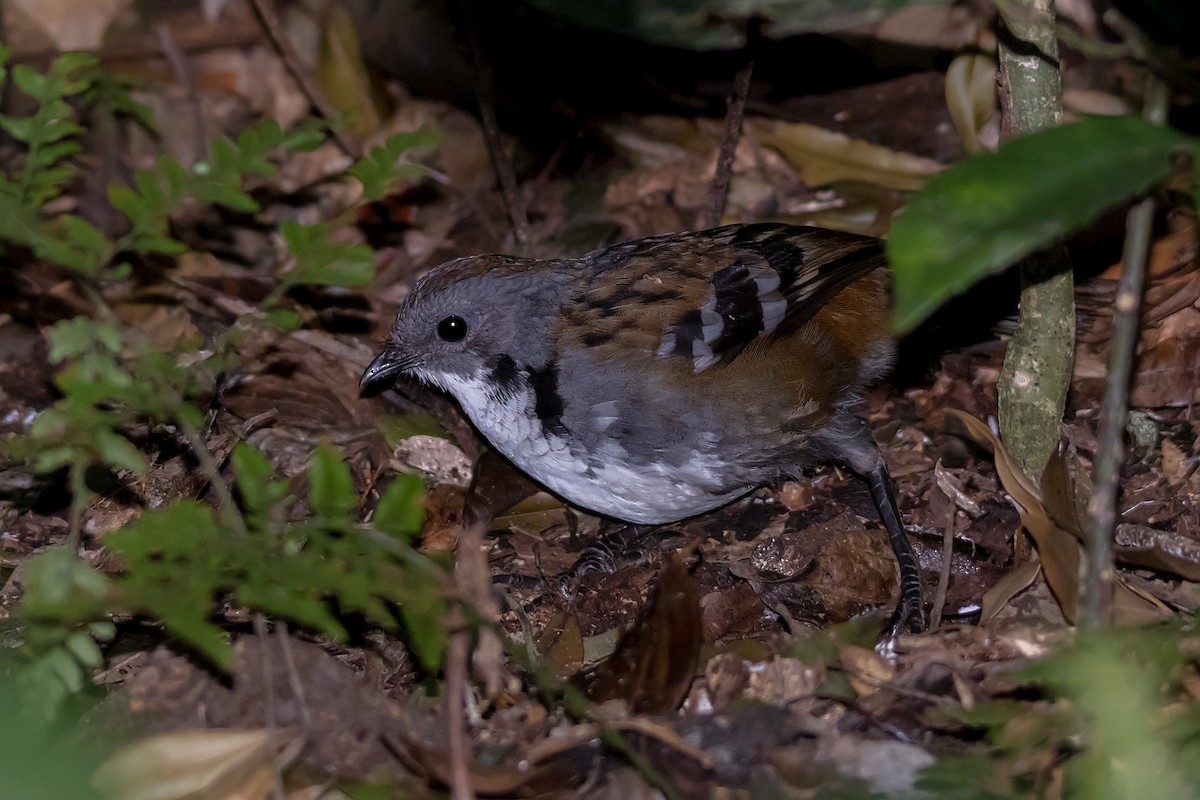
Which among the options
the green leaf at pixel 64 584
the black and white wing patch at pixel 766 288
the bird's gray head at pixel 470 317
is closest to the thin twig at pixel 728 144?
the black and white wing patch at pixel 766 288

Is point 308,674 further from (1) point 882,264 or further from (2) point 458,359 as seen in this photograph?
(1) point 882,264

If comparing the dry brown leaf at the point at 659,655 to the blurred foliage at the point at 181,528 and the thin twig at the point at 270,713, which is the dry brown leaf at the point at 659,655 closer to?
the blurred foliage at the point at 181,528

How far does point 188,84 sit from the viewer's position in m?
6.23

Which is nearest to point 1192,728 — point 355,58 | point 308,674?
point 308,674

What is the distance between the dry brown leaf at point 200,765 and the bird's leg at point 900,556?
2.04 meters

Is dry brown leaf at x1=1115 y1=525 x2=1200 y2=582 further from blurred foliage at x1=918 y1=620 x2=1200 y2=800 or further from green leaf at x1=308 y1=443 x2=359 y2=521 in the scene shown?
green leaf at x1=308 y1=443 x2=359 y2=521

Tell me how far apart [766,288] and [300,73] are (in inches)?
118

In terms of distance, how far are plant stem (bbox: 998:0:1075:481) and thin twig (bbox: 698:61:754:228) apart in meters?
1.70

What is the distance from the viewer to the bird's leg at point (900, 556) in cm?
390

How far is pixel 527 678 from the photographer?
11.8 ft

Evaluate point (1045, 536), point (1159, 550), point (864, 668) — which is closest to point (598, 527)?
point (864, 668)

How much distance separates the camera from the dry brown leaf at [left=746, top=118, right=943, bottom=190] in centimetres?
541

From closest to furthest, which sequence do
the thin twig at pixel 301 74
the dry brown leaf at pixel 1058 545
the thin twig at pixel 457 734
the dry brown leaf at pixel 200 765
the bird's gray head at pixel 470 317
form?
the thin twig at pixel 457 734 < the dry brown leaf at pixel 200 765 < the dry brown leaf at pixel 1058 545 < the bird's gray head at pixel 470 317 < the thin twig at pixel 301 74

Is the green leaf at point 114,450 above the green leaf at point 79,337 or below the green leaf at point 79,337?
below
